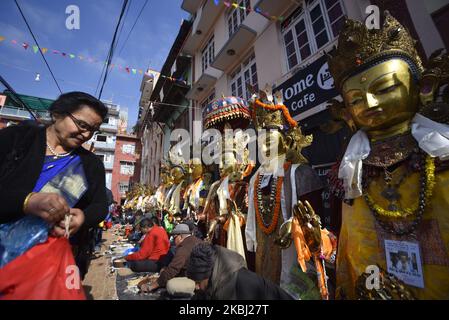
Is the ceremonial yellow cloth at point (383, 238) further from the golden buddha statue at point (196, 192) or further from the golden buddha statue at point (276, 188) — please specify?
the golden buddha statue at point (196, 192)

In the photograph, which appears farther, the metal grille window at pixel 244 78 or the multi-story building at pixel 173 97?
the multi-story building at pixel 173 97

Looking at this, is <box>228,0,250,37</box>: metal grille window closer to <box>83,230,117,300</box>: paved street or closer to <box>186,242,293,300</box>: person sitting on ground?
<box>186,242,293,300</box>: person sitting on ground

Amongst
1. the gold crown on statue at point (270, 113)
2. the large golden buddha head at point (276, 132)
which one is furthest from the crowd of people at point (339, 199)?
the gold crown on statue at point (270, 113)

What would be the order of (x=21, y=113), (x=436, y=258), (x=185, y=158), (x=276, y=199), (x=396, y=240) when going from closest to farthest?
(x=436, y=258)
(x=396, y=240)
(x=276, y=199)
(x=185, y=158)
(x=21, y=113)

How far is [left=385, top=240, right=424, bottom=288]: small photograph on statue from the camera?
4.45 feet

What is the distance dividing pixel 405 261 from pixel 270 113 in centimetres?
210

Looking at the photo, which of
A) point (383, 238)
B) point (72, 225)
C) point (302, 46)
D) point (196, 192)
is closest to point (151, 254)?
point (196, 192)

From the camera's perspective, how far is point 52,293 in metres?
0.90

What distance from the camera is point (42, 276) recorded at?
0.92 m

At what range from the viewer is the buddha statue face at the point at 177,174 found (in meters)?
6.83

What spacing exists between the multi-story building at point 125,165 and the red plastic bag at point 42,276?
1011 inches

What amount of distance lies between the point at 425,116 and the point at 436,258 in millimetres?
993
